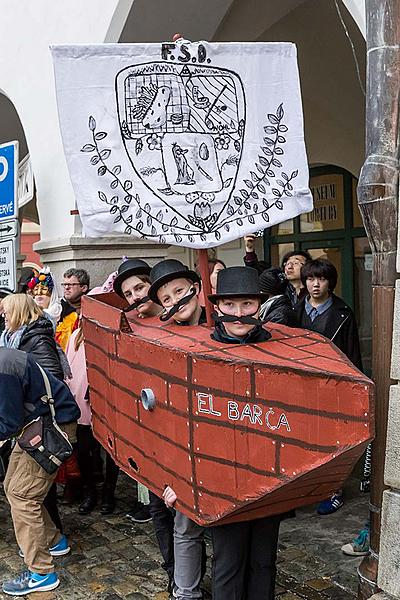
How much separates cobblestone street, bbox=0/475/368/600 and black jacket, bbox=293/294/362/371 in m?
1.10

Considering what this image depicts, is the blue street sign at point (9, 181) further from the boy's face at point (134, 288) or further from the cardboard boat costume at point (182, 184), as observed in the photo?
the cardboard boat costume at point (182, 184)

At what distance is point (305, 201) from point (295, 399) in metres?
1.21

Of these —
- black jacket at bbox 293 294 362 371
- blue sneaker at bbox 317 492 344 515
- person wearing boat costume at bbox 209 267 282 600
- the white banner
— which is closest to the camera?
person wearing boat costume at bbox 209 267 282 600

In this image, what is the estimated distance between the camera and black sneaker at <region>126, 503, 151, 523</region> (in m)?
5.07

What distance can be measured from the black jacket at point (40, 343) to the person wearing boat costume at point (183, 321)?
109cm

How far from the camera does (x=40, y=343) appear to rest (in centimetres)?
441

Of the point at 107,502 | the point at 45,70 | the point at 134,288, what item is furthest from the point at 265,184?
the point at 45,70

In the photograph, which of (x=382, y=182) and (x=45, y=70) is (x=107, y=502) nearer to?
(x=382, y=182)

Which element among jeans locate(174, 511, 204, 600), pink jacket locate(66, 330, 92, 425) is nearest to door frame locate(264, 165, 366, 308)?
pink jacket locate(66, 330, 92, 425)

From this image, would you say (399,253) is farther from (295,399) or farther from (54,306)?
(54,306)

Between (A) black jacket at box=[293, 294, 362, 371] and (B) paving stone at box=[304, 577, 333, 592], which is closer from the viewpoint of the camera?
(B) paving stone at box=[304, 577, 333, 592]

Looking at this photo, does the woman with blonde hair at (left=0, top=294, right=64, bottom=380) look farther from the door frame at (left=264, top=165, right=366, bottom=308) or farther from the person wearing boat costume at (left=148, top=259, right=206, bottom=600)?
the door frame at (left=264, top=165, right=366, bottom=308)

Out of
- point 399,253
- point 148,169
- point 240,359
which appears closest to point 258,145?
point 148,169

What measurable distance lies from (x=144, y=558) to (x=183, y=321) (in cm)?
176
